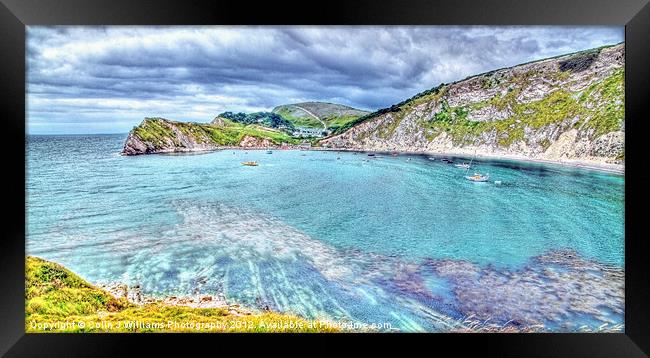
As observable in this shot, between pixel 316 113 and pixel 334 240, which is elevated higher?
pixel 316 113

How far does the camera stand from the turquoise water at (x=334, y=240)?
6.09m

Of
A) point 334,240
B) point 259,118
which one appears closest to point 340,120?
point 259,118

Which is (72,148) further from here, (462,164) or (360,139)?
(462,164)

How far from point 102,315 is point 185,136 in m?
11.6

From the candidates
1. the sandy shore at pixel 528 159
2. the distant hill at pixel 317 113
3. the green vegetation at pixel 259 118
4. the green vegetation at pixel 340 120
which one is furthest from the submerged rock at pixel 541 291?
the sandy shore at pixel 528 159

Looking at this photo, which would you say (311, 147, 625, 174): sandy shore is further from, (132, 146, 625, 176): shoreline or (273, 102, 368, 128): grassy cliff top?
(273, 102, 368, 128): grassy cliff top

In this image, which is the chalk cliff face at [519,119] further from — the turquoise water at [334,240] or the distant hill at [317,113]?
the turquoise water at [334,240]

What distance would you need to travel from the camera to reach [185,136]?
50.1 ft

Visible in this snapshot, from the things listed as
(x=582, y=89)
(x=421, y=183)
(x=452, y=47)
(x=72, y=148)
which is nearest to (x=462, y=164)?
(x=421, y=183)

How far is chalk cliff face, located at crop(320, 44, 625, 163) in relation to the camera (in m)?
20.0

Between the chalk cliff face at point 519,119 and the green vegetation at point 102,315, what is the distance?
16253 mm

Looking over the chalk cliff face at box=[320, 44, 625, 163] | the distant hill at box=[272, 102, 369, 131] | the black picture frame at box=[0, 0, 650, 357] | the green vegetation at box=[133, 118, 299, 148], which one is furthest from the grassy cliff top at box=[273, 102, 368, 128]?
the black picture frame at box=[0, 0, 650, 357]

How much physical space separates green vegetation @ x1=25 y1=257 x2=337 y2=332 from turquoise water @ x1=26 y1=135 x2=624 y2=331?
101 cm
